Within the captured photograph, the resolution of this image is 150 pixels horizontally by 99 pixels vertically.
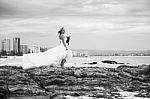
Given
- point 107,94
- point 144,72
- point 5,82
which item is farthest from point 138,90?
point 5,82

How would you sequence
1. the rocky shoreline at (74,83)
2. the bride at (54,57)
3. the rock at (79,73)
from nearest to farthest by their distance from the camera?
the rocky shoreline at (74,83)
the rock at (79,73)
the bride at (54,57)

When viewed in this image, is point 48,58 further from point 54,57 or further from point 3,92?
point 3,92

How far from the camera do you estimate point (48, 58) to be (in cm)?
1872

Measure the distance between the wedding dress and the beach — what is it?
3.72 metres

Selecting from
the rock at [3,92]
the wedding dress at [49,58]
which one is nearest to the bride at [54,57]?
the wedding dress at [49,58]

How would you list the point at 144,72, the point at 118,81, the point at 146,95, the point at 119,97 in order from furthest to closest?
the point at 144,72, the point at 118,81, the point at 146,95, the point at 119,97

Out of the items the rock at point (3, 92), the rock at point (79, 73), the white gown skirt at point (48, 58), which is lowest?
the rock at point (3, 92)

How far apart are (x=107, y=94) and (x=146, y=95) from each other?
156 cm

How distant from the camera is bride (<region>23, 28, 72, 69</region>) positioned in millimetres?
18312

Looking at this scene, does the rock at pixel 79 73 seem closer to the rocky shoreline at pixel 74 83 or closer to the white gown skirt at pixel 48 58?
the rocky shoreline at pixel 74 83

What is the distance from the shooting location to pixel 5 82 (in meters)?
11.9

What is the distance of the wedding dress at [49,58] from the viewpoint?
60.1ft

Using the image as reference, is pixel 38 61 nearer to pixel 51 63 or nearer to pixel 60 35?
pixel 51 63

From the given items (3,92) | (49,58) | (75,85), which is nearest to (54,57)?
(49,58)
